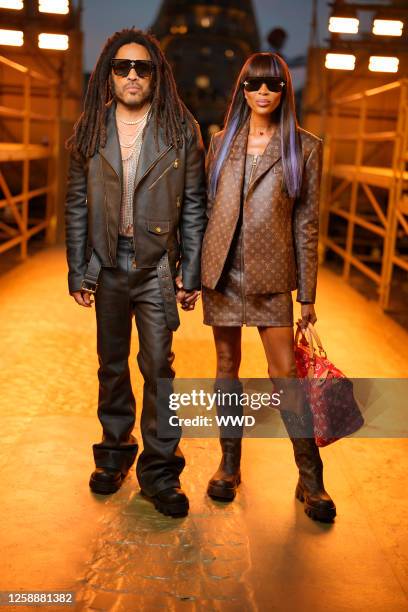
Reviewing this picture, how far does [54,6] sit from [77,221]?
7.91 meters

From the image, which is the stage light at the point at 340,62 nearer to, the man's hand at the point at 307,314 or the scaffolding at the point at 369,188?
the scaffolding at the point at 369,188

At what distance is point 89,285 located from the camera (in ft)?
9.90

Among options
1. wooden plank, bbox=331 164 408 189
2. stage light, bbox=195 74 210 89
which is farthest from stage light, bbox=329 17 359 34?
stage light, bbox=195 74 210 89

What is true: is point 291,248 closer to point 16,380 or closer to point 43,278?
point 16,380

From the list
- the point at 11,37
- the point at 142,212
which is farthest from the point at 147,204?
the point at 11,37

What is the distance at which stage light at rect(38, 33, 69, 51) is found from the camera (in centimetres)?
1066

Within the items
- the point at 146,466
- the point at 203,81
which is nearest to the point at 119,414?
the point at 146,466

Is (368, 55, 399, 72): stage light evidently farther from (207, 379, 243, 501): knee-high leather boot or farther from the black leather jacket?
(207, 379, 243, 501): knee-high leather boot

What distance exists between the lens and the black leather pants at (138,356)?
2.97m

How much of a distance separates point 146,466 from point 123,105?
1.33 m

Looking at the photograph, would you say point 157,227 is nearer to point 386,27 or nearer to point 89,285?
point 89,285

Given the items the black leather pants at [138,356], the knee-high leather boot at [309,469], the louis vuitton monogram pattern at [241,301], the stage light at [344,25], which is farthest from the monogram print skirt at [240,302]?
the stage light at [344,25]

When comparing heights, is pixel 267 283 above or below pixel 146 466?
above

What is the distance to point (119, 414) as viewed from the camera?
127 inches
